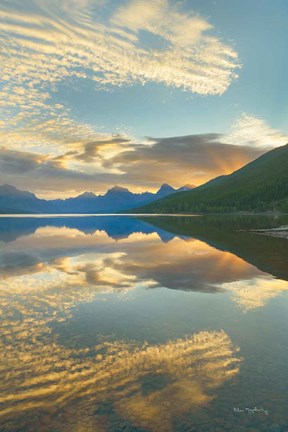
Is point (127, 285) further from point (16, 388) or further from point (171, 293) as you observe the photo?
point (16, 388)

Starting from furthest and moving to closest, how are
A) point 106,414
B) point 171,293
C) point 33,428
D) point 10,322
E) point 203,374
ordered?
point 171,293
point 10,322
point 203,374
point 106,414
point 33,428

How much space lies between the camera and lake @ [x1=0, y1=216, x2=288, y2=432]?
374 inches

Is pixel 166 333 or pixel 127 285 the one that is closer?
pixel 166 333

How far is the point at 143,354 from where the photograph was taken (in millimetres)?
13469

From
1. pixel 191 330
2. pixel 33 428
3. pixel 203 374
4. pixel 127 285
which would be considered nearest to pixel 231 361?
pixel 203 374

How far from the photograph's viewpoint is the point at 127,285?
86.9 ft

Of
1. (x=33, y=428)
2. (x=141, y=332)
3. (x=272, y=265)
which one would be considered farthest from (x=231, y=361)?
(x=272, y=265)

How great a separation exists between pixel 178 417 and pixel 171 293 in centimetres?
1449

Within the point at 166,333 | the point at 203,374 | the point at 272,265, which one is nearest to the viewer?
the point at 203,374

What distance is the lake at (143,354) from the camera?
31.2ft
